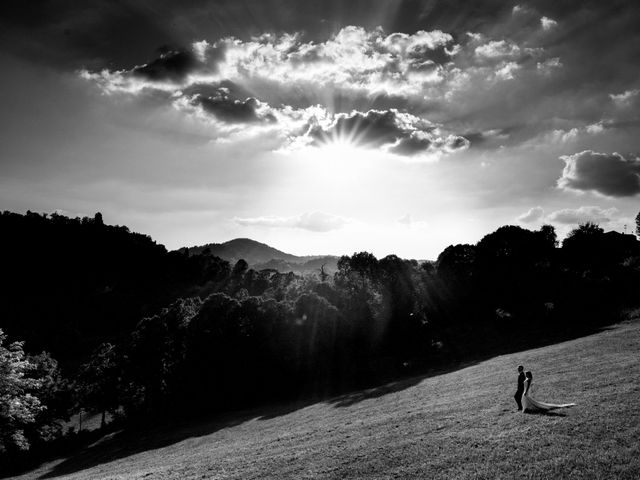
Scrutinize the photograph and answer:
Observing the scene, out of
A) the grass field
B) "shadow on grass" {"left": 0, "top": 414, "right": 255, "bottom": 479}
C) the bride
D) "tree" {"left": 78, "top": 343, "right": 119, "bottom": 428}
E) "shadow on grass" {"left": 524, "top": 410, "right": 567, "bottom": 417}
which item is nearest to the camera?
the grass field

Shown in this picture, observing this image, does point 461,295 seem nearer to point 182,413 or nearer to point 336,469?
point 182,413

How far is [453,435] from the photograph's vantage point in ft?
80.1

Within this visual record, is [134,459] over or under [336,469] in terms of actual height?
under

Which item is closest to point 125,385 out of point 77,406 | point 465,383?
point 77,406

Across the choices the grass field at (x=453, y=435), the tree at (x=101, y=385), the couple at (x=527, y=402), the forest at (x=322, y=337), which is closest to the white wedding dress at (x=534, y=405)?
the couple at (x=527, y=402)

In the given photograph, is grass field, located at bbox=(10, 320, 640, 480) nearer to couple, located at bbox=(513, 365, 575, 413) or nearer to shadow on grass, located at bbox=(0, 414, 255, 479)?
shadow on grass, located at bbox=(0, 414, 255, 479)

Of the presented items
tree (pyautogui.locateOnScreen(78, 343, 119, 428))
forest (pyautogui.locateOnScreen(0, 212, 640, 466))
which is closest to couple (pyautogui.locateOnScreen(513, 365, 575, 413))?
forest (pyautogui.locateOnScreen(0, 212, 640, 466))

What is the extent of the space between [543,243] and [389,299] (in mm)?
60807

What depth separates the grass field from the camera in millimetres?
19016

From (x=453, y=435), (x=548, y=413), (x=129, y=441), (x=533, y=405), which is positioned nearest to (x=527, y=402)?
(x=533, y=405)

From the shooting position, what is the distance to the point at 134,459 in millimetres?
43312

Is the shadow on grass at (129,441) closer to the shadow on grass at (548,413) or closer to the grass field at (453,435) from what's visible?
the grass field at (453,435)

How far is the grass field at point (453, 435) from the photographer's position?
1902 cm

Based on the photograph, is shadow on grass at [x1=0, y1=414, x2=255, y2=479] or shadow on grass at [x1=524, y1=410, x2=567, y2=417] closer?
shadow on grass at [x1=524, y1=410, x2=567, y2=417]
